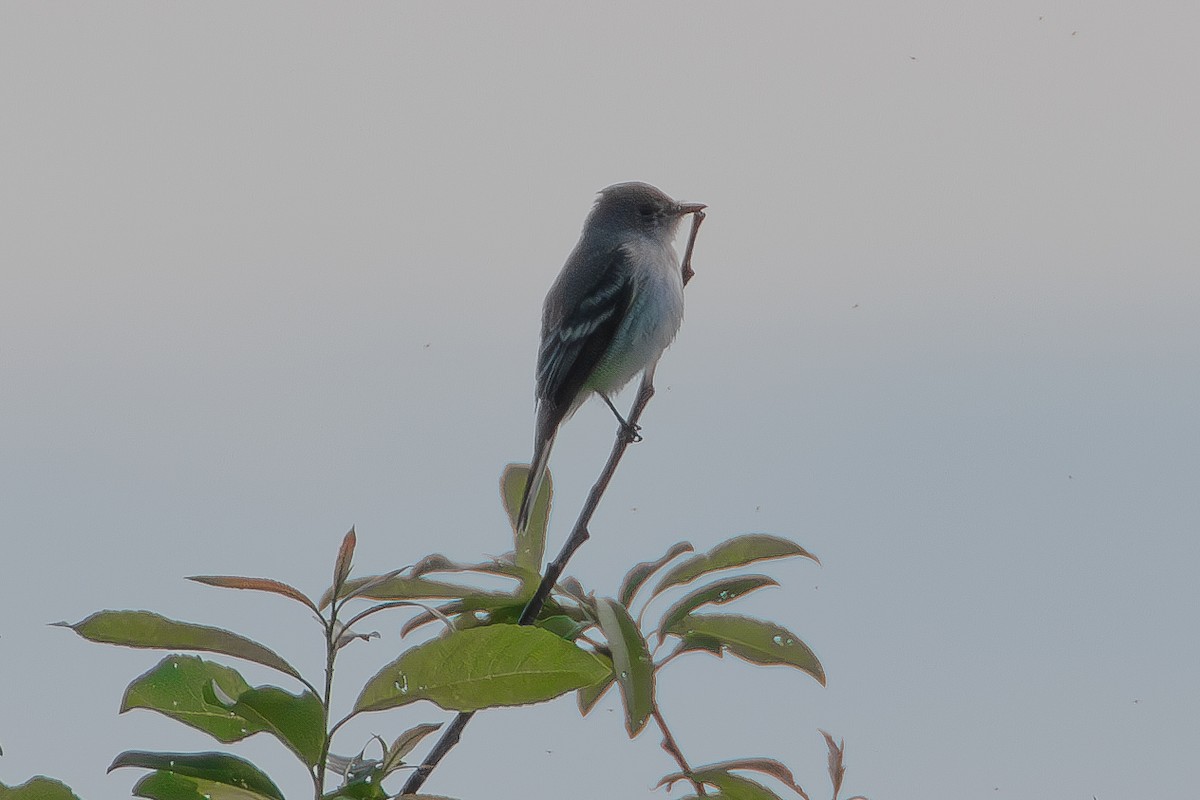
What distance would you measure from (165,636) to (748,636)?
A: 95cm

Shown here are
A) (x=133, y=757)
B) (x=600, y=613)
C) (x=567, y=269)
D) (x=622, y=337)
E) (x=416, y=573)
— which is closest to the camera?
(x=133, y=757)

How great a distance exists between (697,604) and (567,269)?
2.88 metres

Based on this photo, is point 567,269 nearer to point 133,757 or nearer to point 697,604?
point 697,604

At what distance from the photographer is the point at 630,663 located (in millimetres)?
1698

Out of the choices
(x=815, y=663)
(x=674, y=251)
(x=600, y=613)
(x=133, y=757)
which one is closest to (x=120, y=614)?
(x=133, y=757)

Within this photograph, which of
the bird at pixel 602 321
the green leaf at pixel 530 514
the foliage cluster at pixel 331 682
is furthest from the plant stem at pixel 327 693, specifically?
the bird at pixel 602 321

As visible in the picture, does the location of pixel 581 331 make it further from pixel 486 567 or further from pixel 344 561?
pixel 344 561

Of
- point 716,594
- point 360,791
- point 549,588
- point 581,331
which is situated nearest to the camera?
point 360,791

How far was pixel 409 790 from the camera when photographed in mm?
1448

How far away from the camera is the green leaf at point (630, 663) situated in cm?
165

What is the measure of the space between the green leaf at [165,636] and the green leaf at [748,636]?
2.46ft

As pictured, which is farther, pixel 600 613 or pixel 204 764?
pixel 600 613

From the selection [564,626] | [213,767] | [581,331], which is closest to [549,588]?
[564,626]

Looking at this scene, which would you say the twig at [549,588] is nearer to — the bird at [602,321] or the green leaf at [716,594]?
the green leaf at [716,594]
